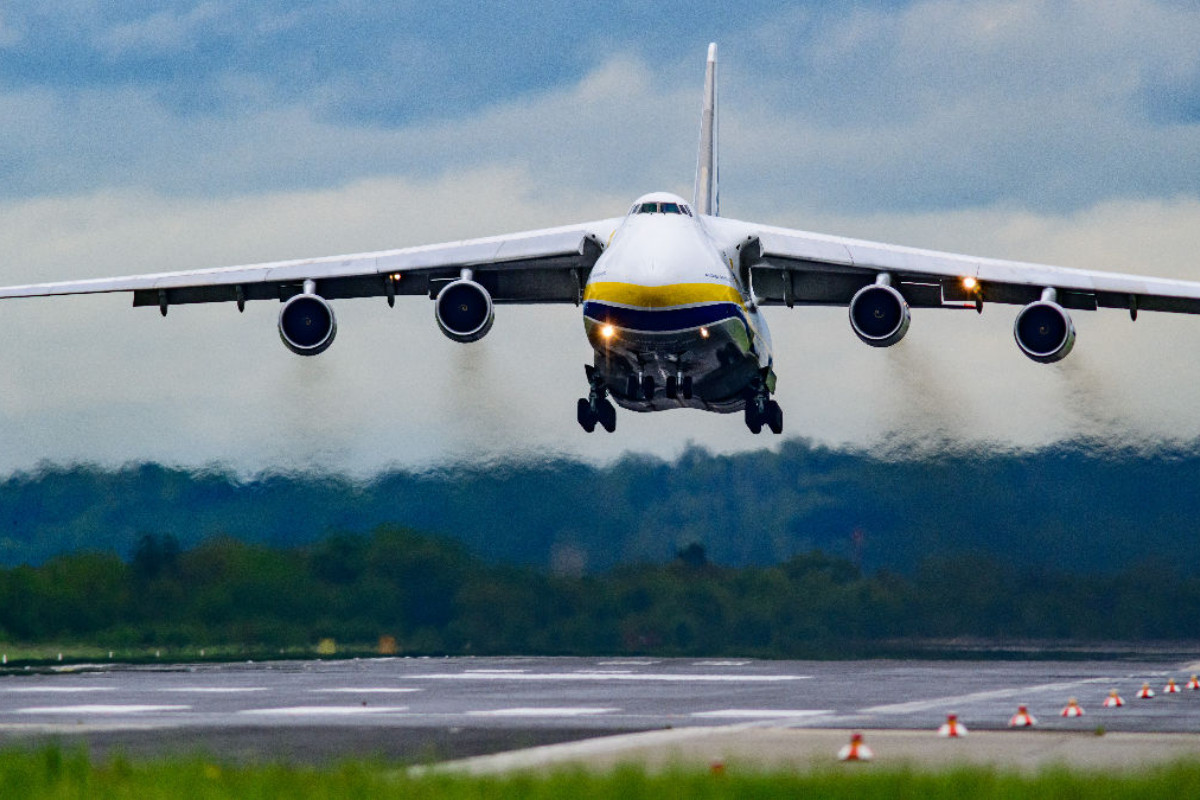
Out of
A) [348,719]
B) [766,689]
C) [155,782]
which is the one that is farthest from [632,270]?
[155,782]

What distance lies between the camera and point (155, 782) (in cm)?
1168

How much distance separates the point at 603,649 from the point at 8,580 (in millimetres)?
10841

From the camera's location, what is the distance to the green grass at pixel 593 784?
36.3 feet

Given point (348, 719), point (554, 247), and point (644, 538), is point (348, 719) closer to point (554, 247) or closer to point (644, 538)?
point (554, 247)

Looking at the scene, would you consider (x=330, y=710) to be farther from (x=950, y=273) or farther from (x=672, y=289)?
(x=950, y=273)

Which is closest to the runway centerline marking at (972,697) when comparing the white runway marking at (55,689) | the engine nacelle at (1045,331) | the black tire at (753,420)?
the engine nacelle at (1045,331)

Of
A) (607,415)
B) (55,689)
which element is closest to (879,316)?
(607,415)

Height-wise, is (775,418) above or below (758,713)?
above

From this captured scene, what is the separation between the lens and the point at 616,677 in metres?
28.8

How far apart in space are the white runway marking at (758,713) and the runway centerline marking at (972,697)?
2.05ft

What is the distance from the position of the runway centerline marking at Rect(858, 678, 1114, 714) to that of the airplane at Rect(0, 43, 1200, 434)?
4.69 meters

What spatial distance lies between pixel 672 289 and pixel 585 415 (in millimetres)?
6300

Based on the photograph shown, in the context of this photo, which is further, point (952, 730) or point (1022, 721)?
point (1022, 721)

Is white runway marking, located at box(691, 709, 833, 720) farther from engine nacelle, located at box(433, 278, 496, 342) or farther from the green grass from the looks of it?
engine nacelle, located at box(433, 278, 496, 342)
